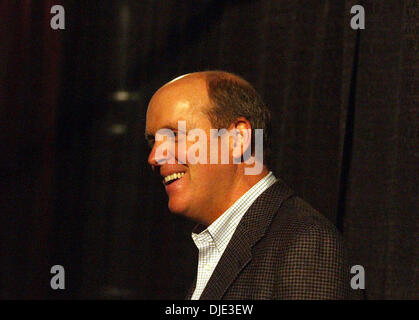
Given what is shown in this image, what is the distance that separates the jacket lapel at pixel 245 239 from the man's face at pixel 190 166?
0.09m

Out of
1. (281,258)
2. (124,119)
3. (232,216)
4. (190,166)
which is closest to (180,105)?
(190,166)

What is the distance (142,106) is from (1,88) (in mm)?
504

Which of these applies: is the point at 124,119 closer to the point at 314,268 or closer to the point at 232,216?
the point at 232,216

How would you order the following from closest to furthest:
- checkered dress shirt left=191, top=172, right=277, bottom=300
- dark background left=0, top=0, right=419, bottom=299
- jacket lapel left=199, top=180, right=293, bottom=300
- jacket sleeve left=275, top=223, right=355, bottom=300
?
1. jacket sleeve left=275, top=223, right=355, bottom=300
2. jacket lapel left=199, top=180, right=293, bottom=300
3. checkered dress shirt left=191, top=172, right=277, bottom=300
4. dark background left=0, top=0, right=419, bottom=299

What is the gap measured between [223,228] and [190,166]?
0.14 meters

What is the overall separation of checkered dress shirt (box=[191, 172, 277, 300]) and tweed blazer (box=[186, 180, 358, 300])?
0.03m

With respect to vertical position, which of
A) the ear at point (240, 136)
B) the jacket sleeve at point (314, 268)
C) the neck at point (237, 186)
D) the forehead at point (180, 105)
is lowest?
the jacket sleeve at point (314, 268)

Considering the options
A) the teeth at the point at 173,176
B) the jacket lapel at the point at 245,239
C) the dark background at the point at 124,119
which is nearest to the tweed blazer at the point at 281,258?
the jacket lapel at the point at 245,239

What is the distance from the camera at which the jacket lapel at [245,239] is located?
1.09 metres

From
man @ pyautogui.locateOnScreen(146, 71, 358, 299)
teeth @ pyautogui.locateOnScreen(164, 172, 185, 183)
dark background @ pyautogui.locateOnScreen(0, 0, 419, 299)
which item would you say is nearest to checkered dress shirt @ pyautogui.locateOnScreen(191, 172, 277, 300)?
man @ pyautogui.locateOnScreen(146, 71, 358, 299)

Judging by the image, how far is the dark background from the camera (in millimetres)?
2000

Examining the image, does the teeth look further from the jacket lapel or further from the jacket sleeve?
the jacket sleeve

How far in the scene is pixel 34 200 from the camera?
88.8 inches

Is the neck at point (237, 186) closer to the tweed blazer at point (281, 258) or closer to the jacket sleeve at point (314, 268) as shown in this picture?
the tweed blazer at point (281, 258)
